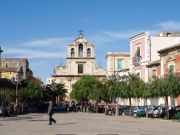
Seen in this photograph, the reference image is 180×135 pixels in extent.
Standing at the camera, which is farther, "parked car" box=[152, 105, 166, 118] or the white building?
the white building

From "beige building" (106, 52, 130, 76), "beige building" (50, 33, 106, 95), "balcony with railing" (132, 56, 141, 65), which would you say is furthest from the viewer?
"beige building" (50, 33, 106, 95)

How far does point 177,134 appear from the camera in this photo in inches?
1141

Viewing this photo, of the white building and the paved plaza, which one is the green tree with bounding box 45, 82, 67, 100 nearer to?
the white building

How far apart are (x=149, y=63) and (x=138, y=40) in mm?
5797

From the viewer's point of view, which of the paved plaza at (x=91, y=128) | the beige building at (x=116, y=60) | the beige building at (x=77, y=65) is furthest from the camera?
the beige building at (x=77, y=65)

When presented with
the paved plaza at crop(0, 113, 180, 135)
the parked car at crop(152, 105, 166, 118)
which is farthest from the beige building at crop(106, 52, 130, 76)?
A: the paved plaza at crop(0, 113, 180, 135)

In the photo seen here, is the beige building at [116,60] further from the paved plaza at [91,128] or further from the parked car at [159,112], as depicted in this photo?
the paved plaza at [91,128]

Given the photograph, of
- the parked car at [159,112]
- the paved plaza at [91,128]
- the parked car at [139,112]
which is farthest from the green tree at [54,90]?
the paved plaza at [91,128]

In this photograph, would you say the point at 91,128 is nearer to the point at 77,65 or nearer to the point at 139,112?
the point at 139,112

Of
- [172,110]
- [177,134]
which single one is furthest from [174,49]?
[177,134]

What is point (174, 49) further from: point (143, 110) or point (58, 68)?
point (58, 68)

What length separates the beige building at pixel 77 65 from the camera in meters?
132

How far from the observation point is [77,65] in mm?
132500

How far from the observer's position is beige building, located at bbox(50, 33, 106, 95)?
13238 centimetres
